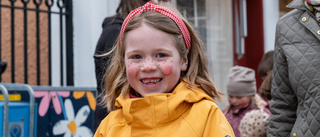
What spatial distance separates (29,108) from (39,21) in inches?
83.4

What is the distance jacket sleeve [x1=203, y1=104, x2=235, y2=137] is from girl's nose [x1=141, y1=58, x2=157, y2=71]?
28 centimetres

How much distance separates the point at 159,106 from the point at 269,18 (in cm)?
637

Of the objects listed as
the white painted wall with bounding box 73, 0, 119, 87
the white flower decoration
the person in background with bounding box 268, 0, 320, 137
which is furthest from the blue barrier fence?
the person in background with bounding box 268, 0, 320, 137

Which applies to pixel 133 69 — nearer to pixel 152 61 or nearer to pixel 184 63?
pixel 152 61

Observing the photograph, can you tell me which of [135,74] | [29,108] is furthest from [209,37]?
[135,74]

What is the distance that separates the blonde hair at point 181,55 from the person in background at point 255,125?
67.0 inches

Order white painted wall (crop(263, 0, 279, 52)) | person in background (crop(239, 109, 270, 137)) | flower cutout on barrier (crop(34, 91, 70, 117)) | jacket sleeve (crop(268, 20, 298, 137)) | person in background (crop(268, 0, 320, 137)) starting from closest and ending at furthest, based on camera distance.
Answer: person in background (crop(268, 0, 320, 137)), jacket sleeve (crop(268, 20, 298, 137)), person in background (crop(239, 109, 270, 137)), flower cutout on barrier (crop(34, 91, 70, 117)), white painted wall (crop(263, 0, 279, 52))

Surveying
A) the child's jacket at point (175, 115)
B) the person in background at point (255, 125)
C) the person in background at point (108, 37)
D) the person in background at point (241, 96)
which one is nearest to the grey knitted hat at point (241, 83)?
the person in background at point (241, 96)

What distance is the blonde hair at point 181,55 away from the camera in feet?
7.57

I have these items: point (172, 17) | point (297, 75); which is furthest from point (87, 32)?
point (172, 17)

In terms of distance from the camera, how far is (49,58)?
21.0ft

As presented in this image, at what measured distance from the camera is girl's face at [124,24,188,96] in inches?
87.4

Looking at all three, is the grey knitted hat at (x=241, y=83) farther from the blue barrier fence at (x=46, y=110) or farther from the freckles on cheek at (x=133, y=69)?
the freckles on cheek at (x=133, y=69)

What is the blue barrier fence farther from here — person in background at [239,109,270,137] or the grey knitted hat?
person in background at [239,109,270,137]
